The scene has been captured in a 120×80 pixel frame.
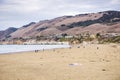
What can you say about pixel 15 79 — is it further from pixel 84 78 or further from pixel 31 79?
pixel 84 78

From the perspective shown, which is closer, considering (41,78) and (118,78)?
(118,78)

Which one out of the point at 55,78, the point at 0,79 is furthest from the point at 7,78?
the point at 55,78

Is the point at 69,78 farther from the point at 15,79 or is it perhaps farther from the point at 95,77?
the point at 15,79

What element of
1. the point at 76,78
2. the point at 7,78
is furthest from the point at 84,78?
the point at 7,78

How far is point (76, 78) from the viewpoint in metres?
20.4

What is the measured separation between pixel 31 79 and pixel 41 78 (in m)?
0.89

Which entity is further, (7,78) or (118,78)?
(7,78)

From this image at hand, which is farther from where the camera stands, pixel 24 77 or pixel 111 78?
pixel 24 77

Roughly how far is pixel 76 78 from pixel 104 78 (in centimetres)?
235

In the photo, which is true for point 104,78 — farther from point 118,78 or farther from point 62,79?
point 62,79

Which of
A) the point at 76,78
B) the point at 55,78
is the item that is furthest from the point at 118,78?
the point at 55,78

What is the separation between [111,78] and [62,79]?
4.02m

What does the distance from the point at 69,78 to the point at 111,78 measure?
3.52m

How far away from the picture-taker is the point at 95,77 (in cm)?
2047
